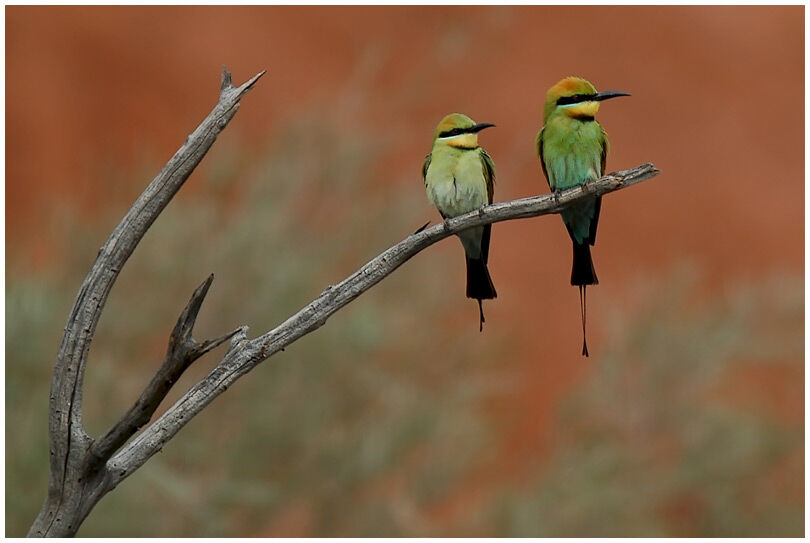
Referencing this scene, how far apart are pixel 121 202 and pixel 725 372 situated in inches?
196

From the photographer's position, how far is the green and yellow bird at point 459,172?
2230 mm

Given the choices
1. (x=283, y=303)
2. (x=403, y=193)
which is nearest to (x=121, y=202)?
(x=283, y=303)

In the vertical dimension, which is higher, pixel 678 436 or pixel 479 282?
pixel 479 282

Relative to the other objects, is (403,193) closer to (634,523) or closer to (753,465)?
(634,523)

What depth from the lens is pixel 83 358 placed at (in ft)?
6.86

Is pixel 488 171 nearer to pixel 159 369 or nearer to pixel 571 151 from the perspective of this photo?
pixel 571 151

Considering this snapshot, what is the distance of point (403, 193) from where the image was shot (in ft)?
25.4

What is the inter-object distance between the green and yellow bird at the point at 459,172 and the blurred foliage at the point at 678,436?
558 centimetres

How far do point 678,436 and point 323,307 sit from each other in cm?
707

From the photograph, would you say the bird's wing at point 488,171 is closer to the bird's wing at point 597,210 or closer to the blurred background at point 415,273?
the bird's wing at point 597,210

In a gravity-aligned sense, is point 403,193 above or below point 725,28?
below

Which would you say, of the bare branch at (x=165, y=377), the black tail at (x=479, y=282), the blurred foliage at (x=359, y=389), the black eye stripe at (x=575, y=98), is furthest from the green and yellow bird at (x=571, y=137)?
the blurred foliage at (x=359, y=389)

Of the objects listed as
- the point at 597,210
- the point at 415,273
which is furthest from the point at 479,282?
the point at 415,273

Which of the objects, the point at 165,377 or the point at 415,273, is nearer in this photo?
the point at 165,377
